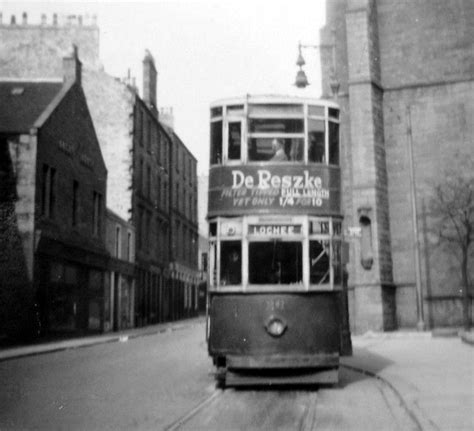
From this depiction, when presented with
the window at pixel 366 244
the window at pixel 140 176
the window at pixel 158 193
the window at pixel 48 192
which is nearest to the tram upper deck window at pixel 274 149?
the window at pixel 48 192

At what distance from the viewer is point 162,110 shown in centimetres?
5269

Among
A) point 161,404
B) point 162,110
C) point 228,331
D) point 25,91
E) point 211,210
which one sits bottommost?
point 161,404

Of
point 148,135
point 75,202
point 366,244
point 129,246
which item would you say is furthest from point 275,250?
point 148,135

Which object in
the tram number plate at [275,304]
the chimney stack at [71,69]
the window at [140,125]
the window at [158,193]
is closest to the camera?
the tram number plate at [275,304]

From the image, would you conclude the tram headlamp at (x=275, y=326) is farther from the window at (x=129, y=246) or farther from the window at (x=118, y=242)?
the window at (x=129, y=246)

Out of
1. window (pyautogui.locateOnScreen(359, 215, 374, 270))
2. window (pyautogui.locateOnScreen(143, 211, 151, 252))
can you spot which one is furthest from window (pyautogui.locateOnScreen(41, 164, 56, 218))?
window (pyautogui.locateOnScreen(143, 211, 151, 252))

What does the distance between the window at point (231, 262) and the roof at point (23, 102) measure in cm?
1492

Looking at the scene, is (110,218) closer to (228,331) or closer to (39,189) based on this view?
(39,189)

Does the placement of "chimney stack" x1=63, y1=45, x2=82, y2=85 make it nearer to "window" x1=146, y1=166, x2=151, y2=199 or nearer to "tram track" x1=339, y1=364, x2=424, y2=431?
"window" x1=146, y1=166, x2=151, y2=199

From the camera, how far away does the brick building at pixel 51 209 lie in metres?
22.1

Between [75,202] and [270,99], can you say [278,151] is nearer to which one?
[270,99]

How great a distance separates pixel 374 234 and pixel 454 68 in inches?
317

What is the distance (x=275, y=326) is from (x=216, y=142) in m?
3.19

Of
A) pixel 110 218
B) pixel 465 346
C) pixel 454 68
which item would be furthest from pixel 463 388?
pixel 110 218
